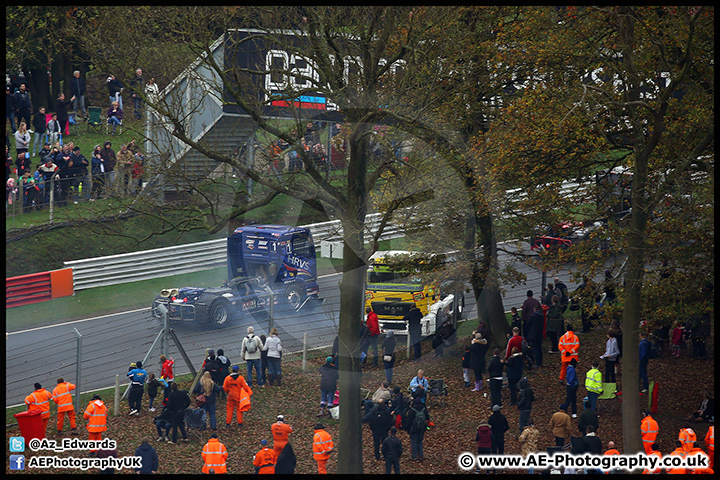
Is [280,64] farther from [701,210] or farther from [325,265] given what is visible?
[325,265]

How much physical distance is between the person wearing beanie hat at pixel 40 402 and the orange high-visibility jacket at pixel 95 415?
100cm

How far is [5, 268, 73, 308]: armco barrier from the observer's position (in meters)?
25.2

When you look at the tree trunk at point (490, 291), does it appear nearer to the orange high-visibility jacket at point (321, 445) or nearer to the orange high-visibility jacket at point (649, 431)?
the orange high-visibility jacket at point (649, 431)

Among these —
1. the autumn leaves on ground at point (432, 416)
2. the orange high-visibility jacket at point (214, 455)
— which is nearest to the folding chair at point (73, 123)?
the autumn leaves on ground at point (432, 416)

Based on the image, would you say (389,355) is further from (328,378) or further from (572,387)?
(572,387)

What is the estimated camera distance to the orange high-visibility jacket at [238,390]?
17.2 m

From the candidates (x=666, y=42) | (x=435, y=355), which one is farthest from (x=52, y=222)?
(x=666, y=42)

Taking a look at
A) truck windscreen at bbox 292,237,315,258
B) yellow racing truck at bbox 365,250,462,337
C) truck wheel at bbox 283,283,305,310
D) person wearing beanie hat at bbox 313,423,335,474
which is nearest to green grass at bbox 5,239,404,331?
truck windscreen at bbox 292,237,315,258

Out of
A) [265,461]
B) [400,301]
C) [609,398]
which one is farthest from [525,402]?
[400,301]

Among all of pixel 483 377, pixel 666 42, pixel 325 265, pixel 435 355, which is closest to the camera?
pixel 666 42

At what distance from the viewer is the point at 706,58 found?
627 inches

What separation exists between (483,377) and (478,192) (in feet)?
17.4

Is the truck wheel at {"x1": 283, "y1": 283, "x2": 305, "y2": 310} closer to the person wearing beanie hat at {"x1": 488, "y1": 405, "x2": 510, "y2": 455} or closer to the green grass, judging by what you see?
the green grass

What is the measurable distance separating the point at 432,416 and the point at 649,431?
515 cm
